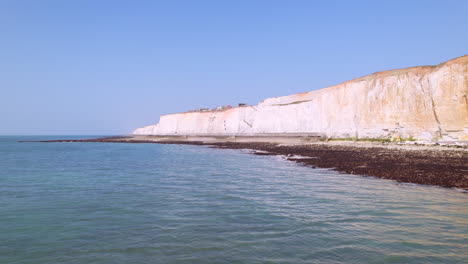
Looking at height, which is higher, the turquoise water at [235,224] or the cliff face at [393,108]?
the cliff face at [393,108]

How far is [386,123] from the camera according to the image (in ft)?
105

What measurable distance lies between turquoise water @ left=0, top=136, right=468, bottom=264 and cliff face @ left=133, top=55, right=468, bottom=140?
18579 millimetres

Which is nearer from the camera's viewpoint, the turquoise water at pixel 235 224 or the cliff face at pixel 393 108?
the turquoise water at pixel 235 224

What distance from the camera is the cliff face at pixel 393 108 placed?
25.6m

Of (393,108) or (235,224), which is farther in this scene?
Result: (393,108)

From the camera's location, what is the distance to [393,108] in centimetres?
3153

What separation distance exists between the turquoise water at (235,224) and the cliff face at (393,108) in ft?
61.0

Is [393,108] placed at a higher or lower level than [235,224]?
higher

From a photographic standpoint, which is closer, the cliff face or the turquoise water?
the turquoise water

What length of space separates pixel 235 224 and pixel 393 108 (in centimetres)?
3000

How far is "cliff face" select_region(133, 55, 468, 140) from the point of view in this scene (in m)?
25.6

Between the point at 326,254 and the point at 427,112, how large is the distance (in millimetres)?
28111

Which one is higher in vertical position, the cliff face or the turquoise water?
the cliff face

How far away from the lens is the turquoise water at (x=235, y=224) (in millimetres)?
5078
